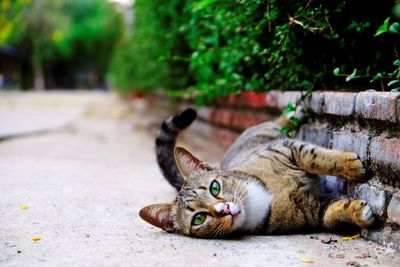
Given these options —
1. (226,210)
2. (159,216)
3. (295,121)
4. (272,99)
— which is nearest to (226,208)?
(226,210)

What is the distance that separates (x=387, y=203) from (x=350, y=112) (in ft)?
1.91

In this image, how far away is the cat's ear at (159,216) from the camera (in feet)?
9.20

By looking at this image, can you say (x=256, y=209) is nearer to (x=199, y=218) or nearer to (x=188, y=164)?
(x=199, y=218)

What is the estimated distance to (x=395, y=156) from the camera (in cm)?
242

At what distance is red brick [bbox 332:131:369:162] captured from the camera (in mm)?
2727

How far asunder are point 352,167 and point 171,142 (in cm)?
172

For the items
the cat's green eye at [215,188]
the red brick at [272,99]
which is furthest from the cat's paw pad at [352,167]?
the red brick at [272,99]

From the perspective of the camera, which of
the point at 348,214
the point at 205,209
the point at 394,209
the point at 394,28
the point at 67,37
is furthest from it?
the point at 67,37

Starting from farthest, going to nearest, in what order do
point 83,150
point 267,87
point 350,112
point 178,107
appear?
point 178,107, point 83,150, point 267,87, point 350,112

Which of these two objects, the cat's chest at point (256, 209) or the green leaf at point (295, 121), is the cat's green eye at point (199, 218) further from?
the green leaf at point (295, 121)

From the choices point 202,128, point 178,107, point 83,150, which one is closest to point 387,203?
point 202,128

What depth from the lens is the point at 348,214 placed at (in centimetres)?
267

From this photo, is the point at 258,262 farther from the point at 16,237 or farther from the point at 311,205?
the point at 16,237

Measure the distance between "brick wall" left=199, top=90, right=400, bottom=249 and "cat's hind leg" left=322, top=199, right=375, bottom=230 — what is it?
46 mm
